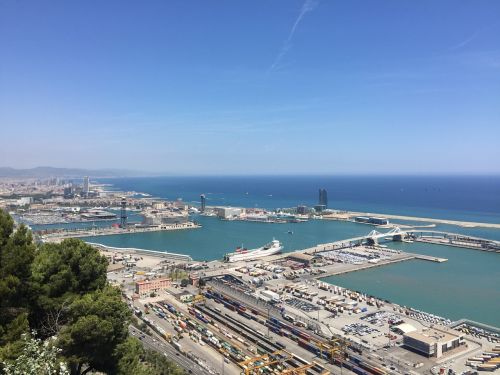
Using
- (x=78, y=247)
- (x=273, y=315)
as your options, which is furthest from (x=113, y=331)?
(x=273, y=315)

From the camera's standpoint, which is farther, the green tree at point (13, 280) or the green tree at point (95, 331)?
the green tree at point (95, 331)

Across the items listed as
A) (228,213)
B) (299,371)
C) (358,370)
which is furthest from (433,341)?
(228,213)

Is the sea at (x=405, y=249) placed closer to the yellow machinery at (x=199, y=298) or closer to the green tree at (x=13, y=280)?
the yellow machinery at (x=199, y=298)

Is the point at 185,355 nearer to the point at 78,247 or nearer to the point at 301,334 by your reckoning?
the point at 301,334

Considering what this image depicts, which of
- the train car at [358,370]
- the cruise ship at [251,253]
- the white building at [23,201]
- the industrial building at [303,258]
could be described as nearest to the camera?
the train car at [358,370]

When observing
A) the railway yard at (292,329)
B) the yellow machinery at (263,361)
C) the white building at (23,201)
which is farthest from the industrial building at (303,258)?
the white building at (23,201)

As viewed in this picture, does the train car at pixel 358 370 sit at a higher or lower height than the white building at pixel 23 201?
lower
